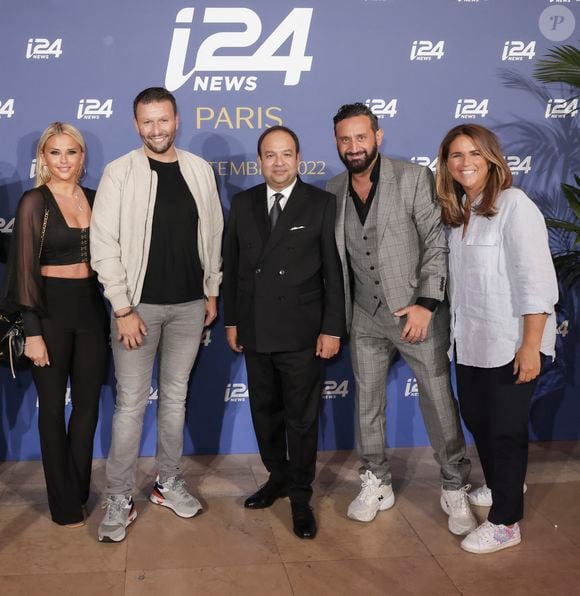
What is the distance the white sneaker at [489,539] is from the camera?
10.4ft

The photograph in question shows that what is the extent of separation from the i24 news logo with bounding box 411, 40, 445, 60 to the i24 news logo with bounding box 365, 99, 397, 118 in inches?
10.8

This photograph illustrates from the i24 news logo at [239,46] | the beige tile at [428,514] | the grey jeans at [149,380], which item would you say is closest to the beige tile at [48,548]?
the grey jeans at [149,380]

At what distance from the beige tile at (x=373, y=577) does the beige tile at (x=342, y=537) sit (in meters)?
0.06

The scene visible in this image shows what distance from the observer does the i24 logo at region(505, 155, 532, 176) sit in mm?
4352

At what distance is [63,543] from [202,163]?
1767 mm

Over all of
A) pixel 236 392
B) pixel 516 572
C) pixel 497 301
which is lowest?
pixel 516 572

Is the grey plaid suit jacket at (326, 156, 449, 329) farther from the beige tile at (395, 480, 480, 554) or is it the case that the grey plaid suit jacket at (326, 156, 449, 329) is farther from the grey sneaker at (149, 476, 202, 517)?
the grey sneaker at (149, 476, 202, 517)

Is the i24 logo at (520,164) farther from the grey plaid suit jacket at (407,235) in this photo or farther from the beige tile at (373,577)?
the beige tile at (373,577)

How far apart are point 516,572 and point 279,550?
0.95 metres

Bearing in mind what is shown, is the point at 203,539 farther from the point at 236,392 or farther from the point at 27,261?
the point at 27,261

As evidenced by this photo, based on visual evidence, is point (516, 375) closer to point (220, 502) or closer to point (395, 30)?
point (220, 502)

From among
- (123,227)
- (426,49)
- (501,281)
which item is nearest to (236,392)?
(123,227)

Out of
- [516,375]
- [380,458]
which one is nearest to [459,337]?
[516,375]

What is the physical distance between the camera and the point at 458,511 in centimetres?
341
